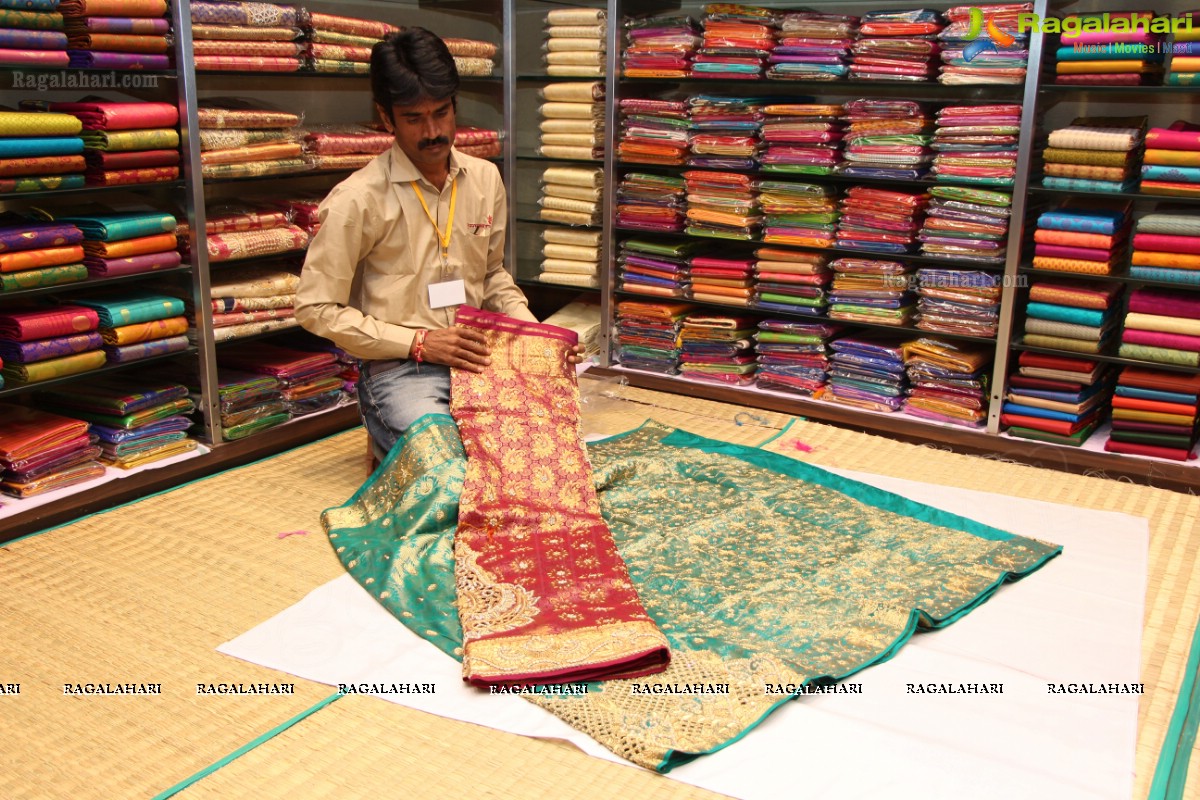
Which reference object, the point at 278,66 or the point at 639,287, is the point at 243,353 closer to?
the point at 278,66

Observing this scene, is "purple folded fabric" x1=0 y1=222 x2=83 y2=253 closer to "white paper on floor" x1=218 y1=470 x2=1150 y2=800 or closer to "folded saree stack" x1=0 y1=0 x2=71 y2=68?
"folded saree stack" x1=0 y1=0 x2=71 y2=68

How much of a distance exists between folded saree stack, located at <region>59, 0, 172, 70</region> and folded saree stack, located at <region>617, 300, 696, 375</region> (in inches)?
84.2

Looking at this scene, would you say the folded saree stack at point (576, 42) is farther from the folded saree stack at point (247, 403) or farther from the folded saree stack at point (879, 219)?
the folded saree stack at point (247, 403)

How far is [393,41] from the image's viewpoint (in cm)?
314

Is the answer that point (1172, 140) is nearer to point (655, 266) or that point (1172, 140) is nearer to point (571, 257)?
point (655, 266)

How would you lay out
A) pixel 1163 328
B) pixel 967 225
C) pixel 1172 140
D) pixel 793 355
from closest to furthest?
1. pixel 1172 140
2. pixel 1163 328
3. pixel 967 225
4. pixel 793 355

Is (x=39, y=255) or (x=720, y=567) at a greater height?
(x=39, y=255)

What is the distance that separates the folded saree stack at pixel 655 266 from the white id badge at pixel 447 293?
4.55 feet

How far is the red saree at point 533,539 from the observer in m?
2.28

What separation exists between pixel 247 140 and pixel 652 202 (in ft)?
5.50

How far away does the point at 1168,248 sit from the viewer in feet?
11.8

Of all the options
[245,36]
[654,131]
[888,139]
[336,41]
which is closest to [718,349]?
[654,131]

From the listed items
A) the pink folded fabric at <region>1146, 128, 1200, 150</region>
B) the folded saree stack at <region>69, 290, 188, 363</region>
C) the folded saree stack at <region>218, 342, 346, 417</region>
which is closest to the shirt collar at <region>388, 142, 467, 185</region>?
the folded saree stack at <region>69, 290, 188, 363</region>

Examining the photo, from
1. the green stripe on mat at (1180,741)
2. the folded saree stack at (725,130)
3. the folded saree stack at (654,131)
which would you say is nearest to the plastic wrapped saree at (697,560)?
the green stripe on mat at (1180,741)
